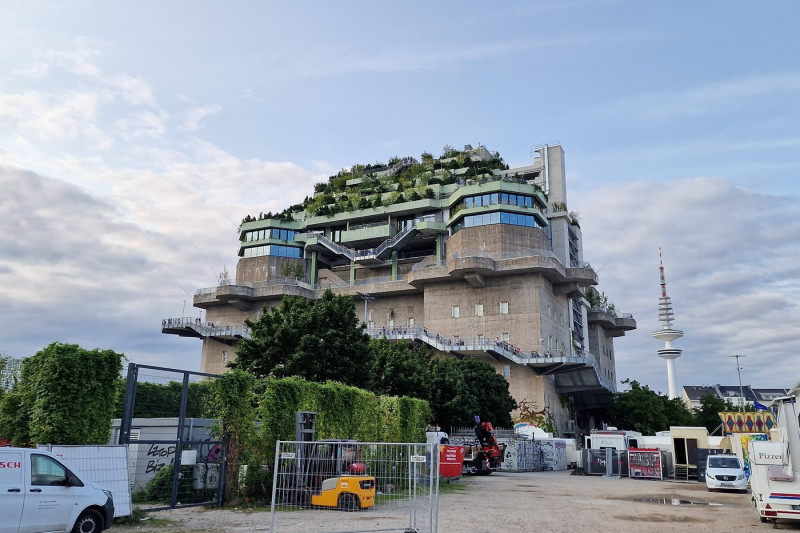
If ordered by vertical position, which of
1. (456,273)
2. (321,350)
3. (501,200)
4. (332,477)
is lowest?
(332,477)

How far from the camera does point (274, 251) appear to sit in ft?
256

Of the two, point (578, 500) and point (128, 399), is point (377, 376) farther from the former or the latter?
point (128, 399)

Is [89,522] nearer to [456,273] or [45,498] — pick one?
[45,498]

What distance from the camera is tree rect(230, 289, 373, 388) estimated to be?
29.4 meters

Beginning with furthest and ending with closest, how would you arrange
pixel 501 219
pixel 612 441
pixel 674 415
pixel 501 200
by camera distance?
1. pixel 674 415
2. pixel 501 200
3. pixel 501 219
4. pixel 612 441

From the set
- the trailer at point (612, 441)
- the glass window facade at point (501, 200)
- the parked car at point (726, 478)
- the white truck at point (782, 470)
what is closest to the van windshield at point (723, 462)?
the parked car at point (726, 478)

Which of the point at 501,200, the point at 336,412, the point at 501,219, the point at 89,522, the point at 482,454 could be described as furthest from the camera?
the point at 501,200

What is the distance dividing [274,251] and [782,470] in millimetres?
70045

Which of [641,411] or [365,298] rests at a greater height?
[365,298]

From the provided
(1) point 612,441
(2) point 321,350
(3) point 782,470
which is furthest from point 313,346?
(1) point 612,441

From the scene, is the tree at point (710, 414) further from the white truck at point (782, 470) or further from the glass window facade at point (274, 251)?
the white truck at point (782, 470)

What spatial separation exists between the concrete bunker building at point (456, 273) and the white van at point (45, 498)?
49.1 meters

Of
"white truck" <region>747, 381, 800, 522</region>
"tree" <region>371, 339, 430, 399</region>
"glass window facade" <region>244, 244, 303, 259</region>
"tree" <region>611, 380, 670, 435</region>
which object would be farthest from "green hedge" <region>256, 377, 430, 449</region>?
"glass window facade" <region>244, 244, 303, 259</region>

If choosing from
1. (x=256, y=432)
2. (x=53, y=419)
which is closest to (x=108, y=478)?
(x=53, y=419)
